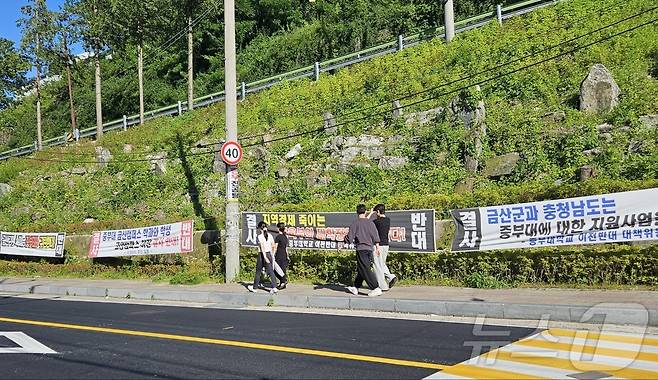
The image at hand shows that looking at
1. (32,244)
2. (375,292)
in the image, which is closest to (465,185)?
(375,292)

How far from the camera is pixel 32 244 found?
2166cm

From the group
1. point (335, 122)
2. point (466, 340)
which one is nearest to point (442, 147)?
point (335, 122)

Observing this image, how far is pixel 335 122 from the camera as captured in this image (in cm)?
2427

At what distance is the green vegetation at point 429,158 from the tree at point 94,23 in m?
7.36

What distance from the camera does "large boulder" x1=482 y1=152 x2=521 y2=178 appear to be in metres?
16.7


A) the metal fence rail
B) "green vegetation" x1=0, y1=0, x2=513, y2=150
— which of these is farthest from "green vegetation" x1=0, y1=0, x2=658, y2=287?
"green vegetation" x1=0, y1=0, x2=513, y2=150

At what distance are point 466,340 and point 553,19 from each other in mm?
21395

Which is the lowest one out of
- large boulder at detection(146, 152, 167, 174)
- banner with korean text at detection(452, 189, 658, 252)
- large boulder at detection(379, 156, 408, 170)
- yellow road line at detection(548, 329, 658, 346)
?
yellow road line at detection(548, 329, 658, 346)

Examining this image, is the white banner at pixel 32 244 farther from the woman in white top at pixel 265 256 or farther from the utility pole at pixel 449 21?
the utility pole at pixel 449 21

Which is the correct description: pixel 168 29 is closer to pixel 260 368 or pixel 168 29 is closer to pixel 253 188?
pixel 253 188

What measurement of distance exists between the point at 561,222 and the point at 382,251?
3.48 meters

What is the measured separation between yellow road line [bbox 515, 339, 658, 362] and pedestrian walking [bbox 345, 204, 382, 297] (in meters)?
4.29

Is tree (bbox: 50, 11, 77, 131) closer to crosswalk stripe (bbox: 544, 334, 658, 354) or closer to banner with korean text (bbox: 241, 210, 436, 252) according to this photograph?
banner with korean text (bbox: 241, 210, 436, 252)

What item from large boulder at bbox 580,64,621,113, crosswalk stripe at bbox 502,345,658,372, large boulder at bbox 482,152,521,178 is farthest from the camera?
large boulder at bbox 580,64,621,113
